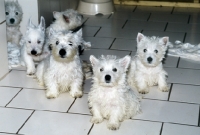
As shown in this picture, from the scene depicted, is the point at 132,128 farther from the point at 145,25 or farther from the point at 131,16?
the point at 131,16

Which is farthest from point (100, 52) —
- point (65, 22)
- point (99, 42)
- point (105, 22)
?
point (105, 22)

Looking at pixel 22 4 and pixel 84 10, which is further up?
pixel 22 4

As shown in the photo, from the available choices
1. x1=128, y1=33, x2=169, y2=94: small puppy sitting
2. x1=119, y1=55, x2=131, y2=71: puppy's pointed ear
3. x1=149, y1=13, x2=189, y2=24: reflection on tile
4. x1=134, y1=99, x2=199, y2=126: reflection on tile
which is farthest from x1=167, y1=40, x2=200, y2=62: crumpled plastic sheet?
x1=119, y1=55, x2=131, y2=71: puppy's pointed ear

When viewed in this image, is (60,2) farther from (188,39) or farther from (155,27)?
(188,39)

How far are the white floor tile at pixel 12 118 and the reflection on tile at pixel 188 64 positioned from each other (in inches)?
68.6

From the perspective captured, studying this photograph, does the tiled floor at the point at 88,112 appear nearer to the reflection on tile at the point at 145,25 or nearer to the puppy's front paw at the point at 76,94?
the puppy's front paw at the point at 76,94

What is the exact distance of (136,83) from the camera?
12.1ft

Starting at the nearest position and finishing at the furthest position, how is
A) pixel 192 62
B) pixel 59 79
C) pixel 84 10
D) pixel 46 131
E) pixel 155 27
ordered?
pixel 46 131 → pixel 59 79 → pixel 192 62 → pixel 155 27 → pixel 84 10

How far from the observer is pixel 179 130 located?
3025 mm

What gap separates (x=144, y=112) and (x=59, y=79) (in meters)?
0.79

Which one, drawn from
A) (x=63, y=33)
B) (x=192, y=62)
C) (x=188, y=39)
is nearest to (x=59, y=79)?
(x=63, y=33)

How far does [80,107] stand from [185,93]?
95 centimetres

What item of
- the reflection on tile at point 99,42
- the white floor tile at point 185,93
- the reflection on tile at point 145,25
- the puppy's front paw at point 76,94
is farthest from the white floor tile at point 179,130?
the reflection on tile at point 145,25

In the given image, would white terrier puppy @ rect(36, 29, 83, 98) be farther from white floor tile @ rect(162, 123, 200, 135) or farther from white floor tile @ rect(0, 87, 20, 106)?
white floor tile @ rect(162, 123, 200, 135)
